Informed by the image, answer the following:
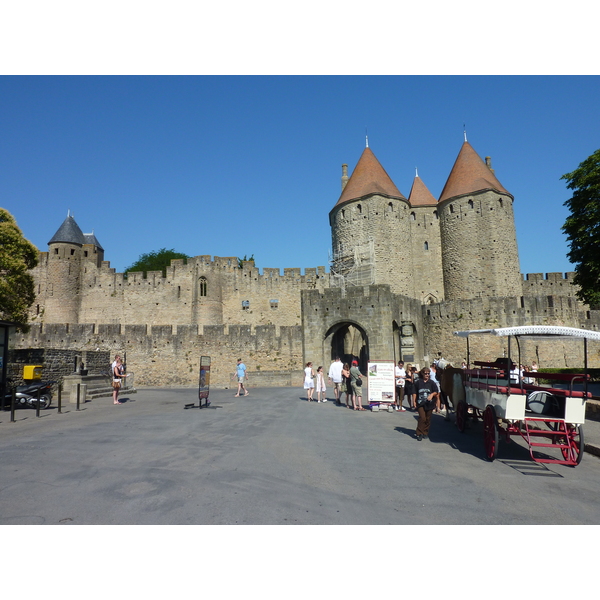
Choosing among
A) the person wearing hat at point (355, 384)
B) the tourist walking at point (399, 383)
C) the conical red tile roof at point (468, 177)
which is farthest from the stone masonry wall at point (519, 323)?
the person wearing hat at point (355, 384)

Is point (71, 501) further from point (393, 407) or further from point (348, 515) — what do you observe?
point (393, 407)

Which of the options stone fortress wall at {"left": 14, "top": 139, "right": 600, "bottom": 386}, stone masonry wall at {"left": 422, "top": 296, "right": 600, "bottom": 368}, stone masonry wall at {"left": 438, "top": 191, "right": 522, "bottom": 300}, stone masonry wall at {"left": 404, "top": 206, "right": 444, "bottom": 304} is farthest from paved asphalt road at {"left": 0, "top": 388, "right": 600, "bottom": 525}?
stone masonry wall at {"left": 404, "top": 206, "right": 444, "bottom": 304}

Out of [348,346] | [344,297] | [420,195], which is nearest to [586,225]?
[344,297]

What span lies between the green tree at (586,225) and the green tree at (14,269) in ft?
79.3

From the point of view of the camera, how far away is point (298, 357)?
21.2m

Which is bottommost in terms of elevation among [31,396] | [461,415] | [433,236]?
[31,396]

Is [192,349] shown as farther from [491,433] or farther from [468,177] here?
[468,177]

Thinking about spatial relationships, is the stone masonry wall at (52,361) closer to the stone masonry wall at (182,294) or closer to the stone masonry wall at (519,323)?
the stone masonry wall at (182,294)

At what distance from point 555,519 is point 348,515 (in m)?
2.05

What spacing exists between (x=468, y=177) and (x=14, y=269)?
28.6 m

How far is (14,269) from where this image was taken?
17.3 meters

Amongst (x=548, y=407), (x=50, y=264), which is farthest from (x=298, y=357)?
(x=50, y=264)

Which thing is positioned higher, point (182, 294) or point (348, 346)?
point (182, 294)

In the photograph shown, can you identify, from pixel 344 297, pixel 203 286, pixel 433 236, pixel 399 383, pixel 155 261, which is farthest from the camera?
pixel 155 261
